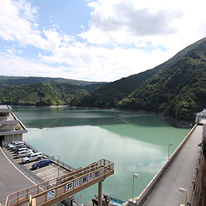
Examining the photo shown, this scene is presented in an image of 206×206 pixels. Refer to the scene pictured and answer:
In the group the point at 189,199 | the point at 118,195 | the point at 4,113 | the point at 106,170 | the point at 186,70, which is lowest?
the point at 118,195

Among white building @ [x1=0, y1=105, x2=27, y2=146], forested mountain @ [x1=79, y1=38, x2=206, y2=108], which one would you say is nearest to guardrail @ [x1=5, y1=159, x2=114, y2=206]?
white building @ [x1=0, y1=105, x2=27, y2=146]

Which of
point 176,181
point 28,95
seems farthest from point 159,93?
point 28,95

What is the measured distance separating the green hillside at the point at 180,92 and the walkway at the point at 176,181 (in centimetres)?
3948

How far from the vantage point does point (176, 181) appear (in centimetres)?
1203

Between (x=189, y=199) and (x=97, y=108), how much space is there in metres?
118

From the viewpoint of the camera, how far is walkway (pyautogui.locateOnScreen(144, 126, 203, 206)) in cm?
969

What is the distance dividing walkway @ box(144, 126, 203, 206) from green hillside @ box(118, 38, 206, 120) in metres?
39.5

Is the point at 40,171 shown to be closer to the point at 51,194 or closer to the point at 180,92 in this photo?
the point at 51,194

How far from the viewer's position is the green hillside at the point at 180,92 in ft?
195

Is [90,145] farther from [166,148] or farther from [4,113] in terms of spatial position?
[4,113]

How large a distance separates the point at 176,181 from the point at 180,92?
7012 centimetres

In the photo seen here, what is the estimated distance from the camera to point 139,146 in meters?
30.1

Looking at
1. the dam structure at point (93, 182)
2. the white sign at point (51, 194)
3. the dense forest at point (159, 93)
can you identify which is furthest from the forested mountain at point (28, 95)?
the white sign at point (51, 194)

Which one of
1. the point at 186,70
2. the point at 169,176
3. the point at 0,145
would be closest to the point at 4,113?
the point at 0,145
